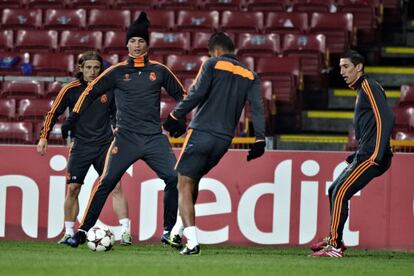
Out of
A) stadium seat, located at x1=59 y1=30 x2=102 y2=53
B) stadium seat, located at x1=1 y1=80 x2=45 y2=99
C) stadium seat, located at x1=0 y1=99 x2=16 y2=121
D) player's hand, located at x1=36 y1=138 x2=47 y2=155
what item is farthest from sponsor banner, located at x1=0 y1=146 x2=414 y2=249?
stadium seat, located at x1=59 y1=30 x2=102 y2=53

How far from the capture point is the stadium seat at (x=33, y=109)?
15305 millimetres

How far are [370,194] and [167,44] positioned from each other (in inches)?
265

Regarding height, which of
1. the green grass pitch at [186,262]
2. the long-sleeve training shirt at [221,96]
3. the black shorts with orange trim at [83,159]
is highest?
the long-sleeve training shirt at [221,96]

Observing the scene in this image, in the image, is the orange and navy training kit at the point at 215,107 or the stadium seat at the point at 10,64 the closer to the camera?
the orange and navy training kit at the point at 215,107

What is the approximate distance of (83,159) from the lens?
11.5m

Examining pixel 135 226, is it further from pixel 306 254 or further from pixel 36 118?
pixel 36 118

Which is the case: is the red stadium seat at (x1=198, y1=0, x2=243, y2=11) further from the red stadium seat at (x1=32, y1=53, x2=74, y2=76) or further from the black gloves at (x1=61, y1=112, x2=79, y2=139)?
the black gloves at (x1=61, y1=112, x2=79, y2=139)

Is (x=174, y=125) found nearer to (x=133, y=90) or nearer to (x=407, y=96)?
(x=133, y=90)

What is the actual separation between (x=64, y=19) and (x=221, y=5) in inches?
100

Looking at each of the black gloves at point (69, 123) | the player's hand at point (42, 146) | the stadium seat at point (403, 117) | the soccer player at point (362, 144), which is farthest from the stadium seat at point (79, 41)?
the soccer player at point (362, 144)

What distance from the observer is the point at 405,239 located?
11.9 meters

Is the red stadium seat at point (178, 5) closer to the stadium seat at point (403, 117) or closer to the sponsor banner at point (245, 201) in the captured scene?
the stadium seat at point (403, 117)

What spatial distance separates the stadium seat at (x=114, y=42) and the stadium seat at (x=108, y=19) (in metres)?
0.56

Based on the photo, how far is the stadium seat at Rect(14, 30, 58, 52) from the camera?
719 inches
